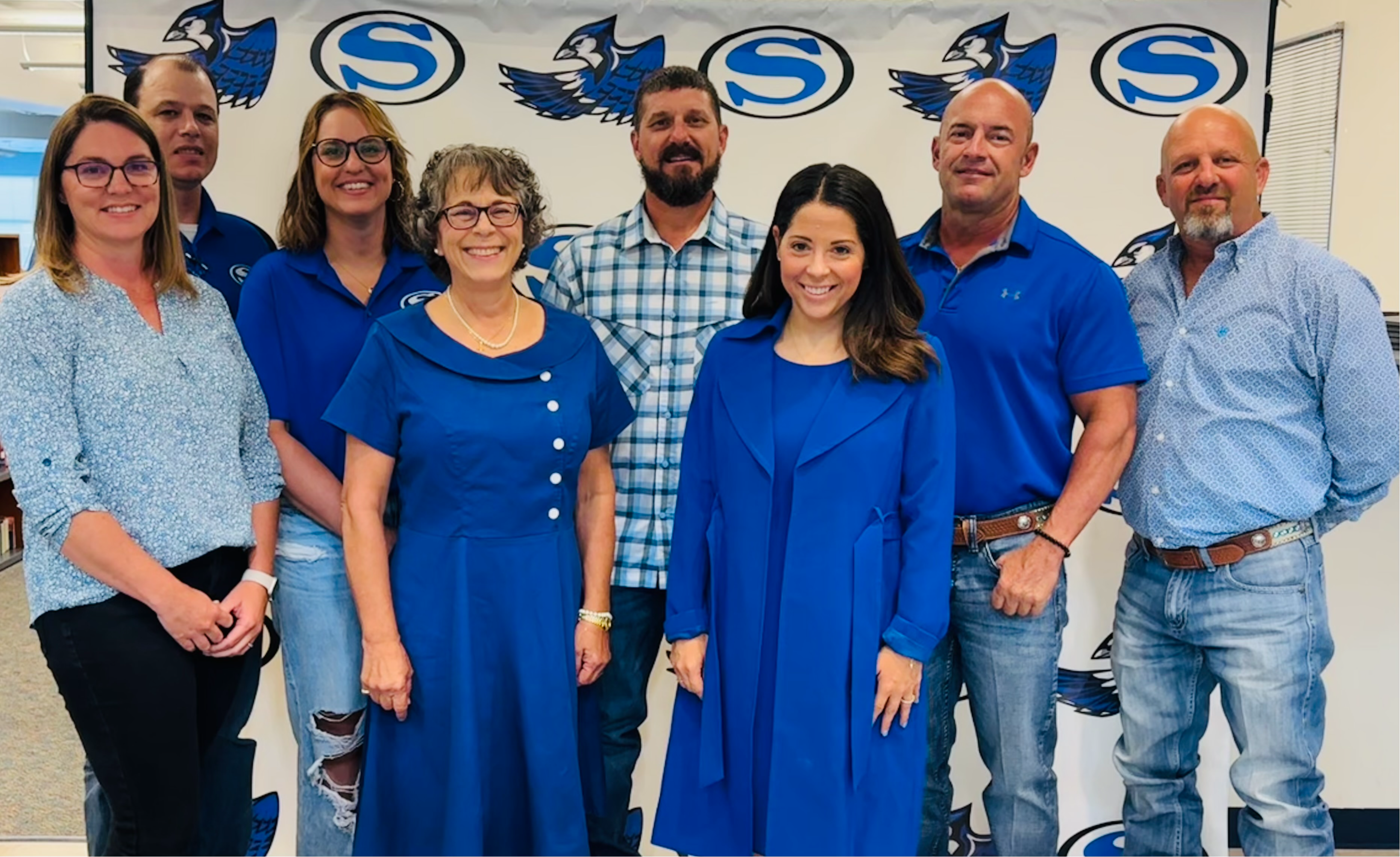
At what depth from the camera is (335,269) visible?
7.30ft

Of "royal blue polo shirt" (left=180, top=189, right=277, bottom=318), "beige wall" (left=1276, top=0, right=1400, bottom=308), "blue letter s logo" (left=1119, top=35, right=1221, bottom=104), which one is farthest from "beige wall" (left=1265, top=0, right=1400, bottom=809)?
"royal blue polo shirt" (left=180, top=189, right=277, bottom=318)

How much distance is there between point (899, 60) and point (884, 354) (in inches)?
54.7

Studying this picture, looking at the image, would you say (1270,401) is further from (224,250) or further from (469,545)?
(224,250)

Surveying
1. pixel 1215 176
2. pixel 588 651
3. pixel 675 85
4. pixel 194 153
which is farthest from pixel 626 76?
pixel 588 651

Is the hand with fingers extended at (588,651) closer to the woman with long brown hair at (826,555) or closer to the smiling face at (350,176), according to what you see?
the woman with long brown hair at (826,555)

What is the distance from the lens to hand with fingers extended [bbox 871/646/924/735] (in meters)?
1.80

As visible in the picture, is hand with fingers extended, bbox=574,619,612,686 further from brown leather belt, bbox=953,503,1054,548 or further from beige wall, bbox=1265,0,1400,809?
beige wall, bbox=1265,0,1400,809

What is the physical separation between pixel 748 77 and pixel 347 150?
1.18 meters

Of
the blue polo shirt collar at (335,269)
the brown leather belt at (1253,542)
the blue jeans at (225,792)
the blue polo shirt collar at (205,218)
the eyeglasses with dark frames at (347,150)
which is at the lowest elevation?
the blue jeans at (225,792)

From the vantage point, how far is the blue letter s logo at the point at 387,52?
9.24ft

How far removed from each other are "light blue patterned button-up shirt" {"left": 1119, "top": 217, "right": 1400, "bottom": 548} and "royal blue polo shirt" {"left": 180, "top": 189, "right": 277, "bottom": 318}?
2.24 meters

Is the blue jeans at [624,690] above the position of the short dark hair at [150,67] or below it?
below

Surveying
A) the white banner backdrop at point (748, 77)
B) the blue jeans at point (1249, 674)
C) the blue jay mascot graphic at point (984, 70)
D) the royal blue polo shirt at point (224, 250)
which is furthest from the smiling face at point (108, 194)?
the blue jeans at point (1249, 674)

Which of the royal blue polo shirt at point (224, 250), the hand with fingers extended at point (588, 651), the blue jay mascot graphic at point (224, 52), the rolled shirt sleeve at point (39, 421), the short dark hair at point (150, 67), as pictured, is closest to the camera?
the rolled shirt sleeve at point (39, 421)
